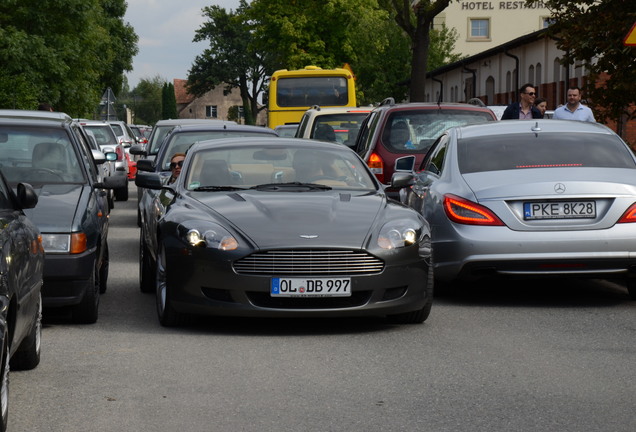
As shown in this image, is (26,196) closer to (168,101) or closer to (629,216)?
(629,216)

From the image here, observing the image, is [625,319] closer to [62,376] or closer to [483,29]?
[62,376]

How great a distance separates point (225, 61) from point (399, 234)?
121446 millimetres

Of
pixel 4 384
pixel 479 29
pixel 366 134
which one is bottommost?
pixel 4 384

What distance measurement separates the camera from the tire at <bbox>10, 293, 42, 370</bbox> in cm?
723

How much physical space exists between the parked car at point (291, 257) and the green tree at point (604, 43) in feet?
24.3

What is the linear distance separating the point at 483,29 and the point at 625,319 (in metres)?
81.5

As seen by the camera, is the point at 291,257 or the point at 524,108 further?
the point at 524,108

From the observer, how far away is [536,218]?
10.2 m

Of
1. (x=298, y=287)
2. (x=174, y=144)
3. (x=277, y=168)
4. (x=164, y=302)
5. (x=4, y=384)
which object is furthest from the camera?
(x=174, y=144)

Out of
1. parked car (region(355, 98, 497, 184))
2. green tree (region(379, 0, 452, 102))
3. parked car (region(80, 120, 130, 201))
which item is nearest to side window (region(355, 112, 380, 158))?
parked car (region(355, 98, 497, 184))

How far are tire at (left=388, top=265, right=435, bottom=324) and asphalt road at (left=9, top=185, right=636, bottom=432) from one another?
0.27ft

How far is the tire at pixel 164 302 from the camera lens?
9047 mm

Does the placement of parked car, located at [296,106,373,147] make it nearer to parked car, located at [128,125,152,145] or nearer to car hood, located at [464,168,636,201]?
car hood, located at [464,168,636,201]

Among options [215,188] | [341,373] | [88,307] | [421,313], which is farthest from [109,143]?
[341,373]
